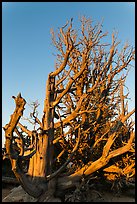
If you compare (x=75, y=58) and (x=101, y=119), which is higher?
(x=75, y=58)

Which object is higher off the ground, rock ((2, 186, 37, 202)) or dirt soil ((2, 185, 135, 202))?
rock ((2, 186, 37, 202))

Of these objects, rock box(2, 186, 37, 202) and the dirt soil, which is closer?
rock box(2, 186, 37, 202)

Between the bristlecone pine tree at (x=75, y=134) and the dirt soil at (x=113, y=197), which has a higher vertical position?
the bristlecone pine tree at (x=75, y=134)

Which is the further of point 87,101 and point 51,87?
point 87,101

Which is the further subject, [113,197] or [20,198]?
[113,197]

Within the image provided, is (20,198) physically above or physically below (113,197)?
above

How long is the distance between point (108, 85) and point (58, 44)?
3.66 m

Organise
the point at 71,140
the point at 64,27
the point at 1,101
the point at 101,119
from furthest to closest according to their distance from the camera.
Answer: the point at 101,119 → the point at 71,140 → the point at 64,27 → the point at 1,101

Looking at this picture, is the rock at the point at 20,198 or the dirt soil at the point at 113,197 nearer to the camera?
the rock at the point at 20,198

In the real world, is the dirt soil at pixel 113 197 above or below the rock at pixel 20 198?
below

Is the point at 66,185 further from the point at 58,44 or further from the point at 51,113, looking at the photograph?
the point at 58,44

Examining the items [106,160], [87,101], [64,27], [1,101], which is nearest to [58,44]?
[64,27]

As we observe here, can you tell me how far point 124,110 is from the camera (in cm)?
1009

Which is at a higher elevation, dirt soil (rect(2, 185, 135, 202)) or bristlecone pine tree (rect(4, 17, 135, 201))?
bristlecone pine tree (rect(4, 17, 135, 201))
